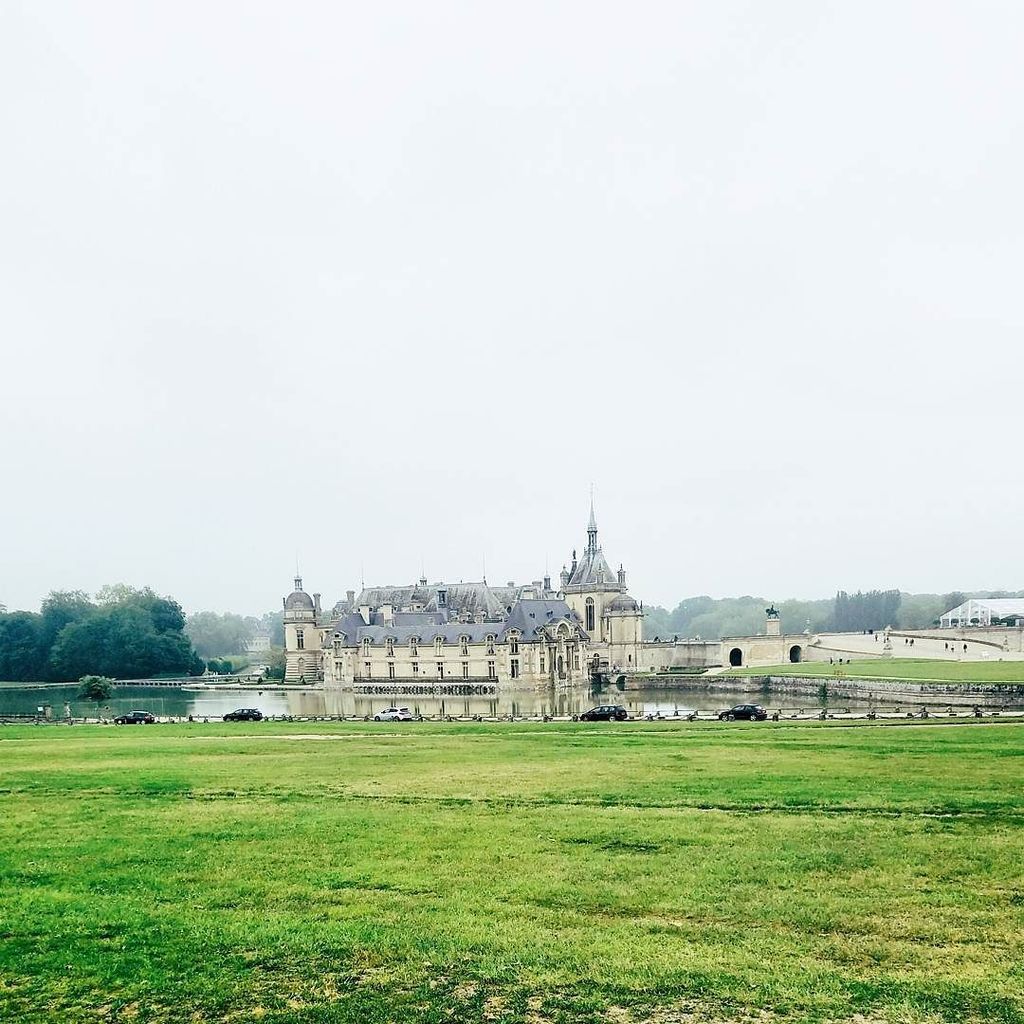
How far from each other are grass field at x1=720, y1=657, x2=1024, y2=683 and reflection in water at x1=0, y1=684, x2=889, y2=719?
4551 millimetres

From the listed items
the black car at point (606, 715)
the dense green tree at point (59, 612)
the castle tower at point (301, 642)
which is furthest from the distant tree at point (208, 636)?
the black car at point (606, 715)

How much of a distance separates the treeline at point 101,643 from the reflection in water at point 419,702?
2436cm

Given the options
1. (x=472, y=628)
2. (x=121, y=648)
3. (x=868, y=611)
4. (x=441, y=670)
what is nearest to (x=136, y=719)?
(x=441, y=670)

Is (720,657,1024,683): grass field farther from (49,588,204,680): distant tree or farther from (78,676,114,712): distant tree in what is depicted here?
(49,588,204,680): distant tree

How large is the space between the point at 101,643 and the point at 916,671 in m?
99.3

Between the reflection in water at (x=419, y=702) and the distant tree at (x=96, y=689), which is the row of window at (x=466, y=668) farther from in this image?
the distant tree at (x=96, y=689)

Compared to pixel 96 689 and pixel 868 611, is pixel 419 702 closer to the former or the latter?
pixel 96 689

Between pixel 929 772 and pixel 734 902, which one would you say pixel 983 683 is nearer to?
pixel 929 772

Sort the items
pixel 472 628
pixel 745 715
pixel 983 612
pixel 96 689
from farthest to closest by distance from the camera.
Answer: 1. pixel 983 612
2. pixel 472 628
3. pixel 96 689
4. pixel 745 715

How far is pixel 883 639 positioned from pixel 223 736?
7485 centimetres

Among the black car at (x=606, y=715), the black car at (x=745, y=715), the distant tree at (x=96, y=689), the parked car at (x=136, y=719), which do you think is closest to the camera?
the black car at (x=745, y=715)

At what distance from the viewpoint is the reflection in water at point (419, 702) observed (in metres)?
61.1

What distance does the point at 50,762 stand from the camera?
86.1 ft

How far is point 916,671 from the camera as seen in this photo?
2562 inches
